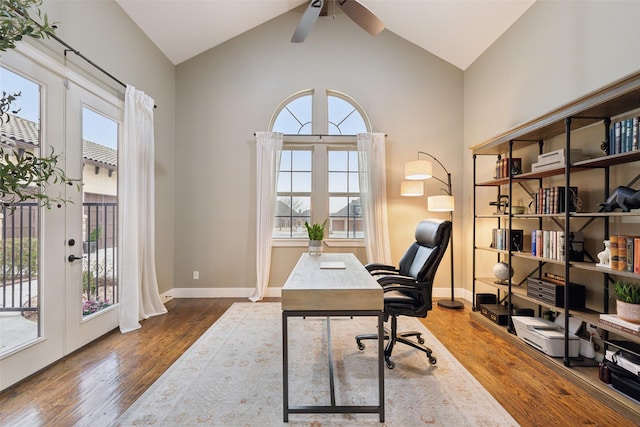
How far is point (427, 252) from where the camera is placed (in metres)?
2.66

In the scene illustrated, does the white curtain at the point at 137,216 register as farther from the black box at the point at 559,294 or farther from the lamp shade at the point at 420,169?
the black box at the point at 559,294

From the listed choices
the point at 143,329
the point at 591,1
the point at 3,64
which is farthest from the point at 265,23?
the point at 143,329

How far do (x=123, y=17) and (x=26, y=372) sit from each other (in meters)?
3.37

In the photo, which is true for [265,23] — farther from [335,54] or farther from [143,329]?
[143,329]

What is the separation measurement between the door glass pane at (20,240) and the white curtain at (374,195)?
11.2 feet

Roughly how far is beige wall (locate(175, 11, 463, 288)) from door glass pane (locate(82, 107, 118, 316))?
1.29 meters

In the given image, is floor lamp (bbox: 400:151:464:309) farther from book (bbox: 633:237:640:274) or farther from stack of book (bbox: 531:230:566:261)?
book (bbox: 633:237:640:274)

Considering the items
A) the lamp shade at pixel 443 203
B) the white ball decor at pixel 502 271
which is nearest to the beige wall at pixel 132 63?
the lamp shade at pixel 443 203

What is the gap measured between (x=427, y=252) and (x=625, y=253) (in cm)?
124

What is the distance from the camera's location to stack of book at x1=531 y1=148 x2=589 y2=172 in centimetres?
246

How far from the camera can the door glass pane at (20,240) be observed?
208 cm

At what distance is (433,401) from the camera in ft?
6.42

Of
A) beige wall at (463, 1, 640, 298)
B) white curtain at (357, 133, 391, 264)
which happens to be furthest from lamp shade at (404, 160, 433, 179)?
beige wall at (463, 1, 640, 298)

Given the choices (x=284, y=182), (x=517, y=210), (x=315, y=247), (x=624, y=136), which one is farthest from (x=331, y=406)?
(x=284, y=182)
